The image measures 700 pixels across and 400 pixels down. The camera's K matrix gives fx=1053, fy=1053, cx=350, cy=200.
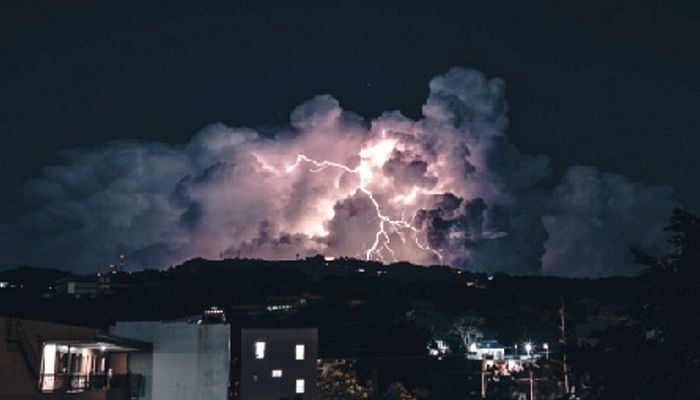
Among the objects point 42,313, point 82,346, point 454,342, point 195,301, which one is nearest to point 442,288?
point 454,342

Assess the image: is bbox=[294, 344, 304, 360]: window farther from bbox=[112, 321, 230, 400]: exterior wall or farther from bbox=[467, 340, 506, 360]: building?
bbox=[467, 340, 506, 360]: building

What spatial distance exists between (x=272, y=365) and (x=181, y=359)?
14410 millimetres

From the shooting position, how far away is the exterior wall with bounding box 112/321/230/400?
40438 millimetres

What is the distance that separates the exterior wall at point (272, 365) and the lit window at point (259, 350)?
147 millimetres

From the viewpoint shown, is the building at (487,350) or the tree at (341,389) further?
the building at (487,350)

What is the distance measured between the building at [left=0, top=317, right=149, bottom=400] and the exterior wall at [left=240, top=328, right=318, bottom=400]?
17.8 meters

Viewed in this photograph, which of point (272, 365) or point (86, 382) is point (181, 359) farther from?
point (272, 365)

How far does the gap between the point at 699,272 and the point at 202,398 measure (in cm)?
2753

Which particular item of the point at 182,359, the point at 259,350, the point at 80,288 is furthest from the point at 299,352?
the point at 80,288

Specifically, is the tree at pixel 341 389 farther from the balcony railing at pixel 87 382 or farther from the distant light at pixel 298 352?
the balcony railing at pixel 87 382

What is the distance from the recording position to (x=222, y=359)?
43062 mm

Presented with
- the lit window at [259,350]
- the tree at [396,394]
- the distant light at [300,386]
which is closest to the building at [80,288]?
the lit window at [259,350]

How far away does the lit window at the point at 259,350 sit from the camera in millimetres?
55344

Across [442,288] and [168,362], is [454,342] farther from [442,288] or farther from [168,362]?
[168,362]
